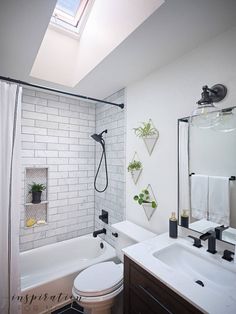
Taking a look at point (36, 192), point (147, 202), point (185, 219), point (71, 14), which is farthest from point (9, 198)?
point (71, 14)

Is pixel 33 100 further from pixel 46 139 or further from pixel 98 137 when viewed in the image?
pixel 98 137

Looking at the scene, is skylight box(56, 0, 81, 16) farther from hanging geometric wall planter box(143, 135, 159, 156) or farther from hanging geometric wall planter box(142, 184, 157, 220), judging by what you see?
hanging geometric wall planter box(142, 184, 157, 220)

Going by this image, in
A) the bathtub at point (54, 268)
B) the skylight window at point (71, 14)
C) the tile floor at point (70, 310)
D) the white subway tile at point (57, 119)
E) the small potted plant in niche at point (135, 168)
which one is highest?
the skylight window at point (71, 14)

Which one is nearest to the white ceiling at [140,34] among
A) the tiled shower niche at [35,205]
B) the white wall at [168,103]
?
the white wall at [168,103]

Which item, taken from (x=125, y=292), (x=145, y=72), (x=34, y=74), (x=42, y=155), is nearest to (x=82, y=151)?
(x=42, y=155)

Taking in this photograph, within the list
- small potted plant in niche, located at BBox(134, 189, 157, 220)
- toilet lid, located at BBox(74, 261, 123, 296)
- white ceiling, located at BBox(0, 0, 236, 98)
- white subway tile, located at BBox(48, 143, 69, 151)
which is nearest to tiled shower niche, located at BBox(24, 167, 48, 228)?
white subway tile, located at BBox(48, 143, 69, 151)

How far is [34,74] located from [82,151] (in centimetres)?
120

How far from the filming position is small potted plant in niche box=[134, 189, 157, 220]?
1.72 meters

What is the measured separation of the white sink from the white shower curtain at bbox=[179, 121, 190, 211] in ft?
1.13

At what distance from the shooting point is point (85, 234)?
2.74 m

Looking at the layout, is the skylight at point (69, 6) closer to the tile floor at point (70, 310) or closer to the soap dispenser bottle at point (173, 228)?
the soap dispenser bottle at point (173, 228)

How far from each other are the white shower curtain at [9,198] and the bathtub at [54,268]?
217 millimetres

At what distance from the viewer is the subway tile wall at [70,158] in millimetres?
2266

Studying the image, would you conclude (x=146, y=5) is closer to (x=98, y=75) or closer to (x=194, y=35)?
(x=194, y=35)
